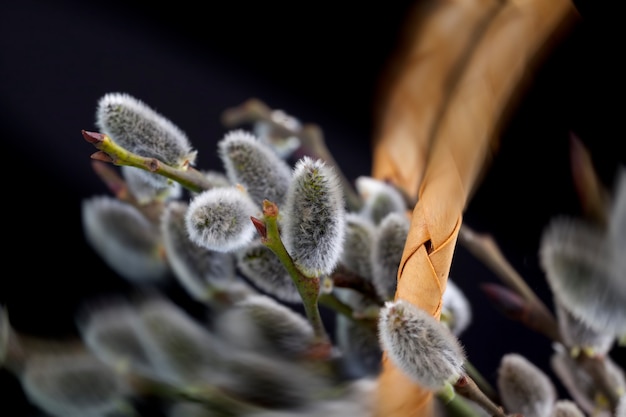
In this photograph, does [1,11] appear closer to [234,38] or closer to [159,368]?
[234,38]

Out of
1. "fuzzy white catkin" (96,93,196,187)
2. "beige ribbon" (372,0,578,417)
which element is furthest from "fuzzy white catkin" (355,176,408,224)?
"fuzzy white catkin" (96,93,196,187)

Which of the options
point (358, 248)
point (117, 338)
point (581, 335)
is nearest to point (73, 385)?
point (117, 338)

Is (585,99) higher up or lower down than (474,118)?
higher up

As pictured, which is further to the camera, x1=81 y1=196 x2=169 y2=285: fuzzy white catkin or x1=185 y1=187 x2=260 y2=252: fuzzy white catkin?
x1=81 y1=196 x2=169 y2=285: fuzzy white catkin

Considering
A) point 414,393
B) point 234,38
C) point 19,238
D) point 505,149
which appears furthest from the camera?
point 234,38

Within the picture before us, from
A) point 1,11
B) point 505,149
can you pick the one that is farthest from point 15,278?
point 505,149

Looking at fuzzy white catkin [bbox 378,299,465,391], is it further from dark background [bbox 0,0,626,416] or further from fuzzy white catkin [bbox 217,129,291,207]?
dark background [bbox 0,0,626,416]

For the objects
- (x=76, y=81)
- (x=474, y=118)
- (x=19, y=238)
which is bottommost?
(x=474, y=118)
